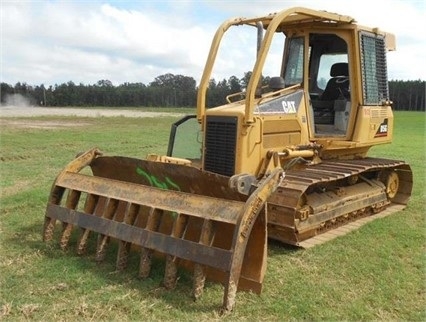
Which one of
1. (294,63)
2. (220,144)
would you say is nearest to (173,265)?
(220,144)

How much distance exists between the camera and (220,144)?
6496mm

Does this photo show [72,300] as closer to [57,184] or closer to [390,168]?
[57,184]

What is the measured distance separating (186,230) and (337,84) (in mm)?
4030

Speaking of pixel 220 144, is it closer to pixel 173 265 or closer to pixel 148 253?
pixel 148 253

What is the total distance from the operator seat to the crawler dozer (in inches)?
0.6

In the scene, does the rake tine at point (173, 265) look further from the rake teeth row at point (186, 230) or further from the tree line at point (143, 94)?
the tree line at point (143, 94)

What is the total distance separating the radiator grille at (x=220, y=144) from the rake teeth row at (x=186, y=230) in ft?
3.64

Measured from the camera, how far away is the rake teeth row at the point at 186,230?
178 inches

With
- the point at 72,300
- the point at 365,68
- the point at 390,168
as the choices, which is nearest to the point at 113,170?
the point at 72,300

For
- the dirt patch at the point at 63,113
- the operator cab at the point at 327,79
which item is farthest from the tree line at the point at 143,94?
the operator cab at the point at 327,79

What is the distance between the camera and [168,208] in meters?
5.01

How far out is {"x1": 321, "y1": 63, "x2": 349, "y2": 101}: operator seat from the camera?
7.94 meters

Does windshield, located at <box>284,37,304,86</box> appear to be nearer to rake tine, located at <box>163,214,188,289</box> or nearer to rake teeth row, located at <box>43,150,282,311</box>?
rake teeth row, located at <box>43,150,282,311</box>

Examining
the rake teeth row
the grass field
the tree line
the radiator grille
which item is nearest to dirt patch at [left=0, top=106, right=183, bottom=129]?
the radiator grille
